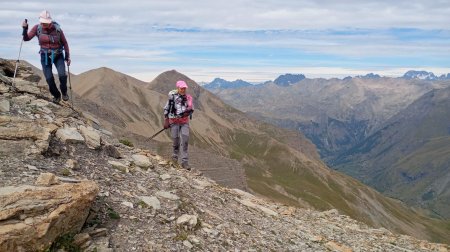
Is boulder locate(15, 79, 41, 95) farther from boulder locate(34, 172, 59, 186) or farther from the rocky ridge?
boulder locate(34, 172, 59, 186)

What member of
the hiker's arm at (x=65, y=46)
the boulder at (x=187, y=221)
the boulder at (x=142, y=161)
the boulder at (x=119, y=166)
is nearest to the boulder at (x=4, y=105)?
the hiker's arm at (x=65, y=46)

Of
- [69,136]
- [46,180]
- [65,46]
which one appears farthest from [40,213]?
[65,46]

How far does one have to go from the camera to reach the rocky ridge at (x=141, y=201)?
1459 centimetres

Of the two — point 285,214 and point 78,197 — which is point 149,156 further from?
point 78,197

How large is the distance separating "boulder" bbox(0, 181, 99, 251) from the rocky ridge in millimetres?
393

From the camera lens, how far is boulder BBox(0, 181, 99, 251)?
1184 centimetres

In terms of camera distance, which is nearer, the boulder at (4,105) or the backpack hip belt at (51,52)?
the boulder at (4,105)

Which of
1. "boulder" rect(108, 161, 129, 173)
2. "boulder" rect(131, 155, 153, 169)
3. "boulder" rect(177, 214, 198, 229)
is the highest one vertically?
"boulder" rect(108, 161, 129, 173)

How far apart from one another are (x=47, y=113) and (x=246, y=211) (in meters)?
10.2

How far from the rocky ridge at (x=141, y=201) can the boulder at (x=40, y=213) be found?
393mm

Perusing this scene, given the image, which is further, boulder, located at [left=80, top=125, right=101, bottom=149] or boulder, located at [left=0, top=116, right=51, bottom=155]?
boulder, located at [left=80, top=125, right=101, bottom=149]

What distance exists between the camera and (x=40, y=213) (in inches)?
495

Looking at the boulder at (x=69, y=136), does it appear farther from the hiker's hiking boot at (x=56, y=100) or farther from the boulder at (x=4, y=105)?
the hiker's hiking boot at (x=56, y=100)

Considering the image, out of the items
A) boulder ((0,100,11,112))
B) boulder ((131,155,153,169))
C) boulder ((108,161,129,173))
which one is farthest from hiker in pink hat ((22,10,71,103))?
boulder ((108,161,129,173))
